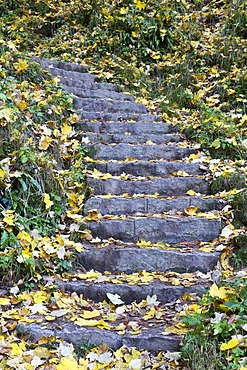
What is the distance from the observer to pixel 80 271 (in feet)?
10.4

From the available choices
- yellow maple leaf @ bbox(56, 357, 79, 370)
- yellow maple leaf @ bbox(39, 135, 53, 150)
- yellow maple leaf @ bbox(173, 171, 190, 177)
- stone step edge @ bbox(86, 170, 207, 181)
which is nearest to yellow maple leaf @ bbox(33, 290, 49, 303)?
yellow maple leaf @ bbox(56, 357, 79, 370)

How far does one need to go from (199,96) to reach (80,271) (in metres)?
3.72

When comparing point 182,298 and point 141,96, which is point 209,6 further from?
point 182,298

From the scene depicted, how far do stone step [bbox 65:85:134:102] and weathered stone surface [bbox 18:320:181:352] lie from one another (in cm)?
358

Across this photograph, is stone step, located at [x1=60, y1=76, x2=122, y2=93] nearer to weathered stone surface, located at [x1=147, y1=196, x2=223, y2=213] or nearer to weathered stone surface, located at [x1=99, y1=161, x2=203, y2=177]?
weathered stone surface, located at [x1=99, y1=161, x2=203, y2=177]

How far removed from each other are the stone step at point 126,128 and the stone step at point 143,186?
986 millimetres

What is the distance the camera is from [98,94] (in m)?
5.62

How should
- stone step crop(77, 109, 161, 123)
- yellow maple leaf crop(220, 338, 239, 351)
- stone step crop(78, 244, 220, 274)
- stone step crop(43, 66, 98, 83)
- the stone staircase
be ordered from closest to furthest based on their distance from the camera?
yellow maple leaf crop(220, 338, 239, 351) → the stone staircase → stone step crop(78, 244, 220, 274) → stone step crop(77, 109, 161, 123) → stone step crop(43, 66, 98, 83)

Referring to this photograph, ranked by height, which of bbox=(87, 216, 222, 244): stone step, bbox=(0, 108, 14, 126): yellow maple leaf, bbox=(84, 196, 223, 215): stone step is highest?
bbox=(0, 108, 14, 126): yellow maple leaf

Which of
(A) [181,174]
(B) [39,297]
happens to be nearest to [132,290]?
(B) [39,297]

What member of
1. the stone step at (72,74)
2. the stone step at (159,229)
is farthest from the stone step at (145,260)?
the stone step at (72,74)

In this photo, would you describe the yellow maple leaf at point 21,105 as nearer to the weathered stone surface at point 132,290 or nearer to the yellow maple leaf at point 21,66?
the yellow maple leaf at point 21,66

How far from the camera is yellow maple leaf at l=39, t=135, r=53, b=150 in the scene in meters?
3.97

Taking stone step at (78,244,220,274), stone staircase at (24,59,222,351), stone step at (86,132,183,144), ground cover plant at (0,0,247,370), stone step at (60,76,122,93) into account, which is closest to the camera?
ground cover plant at (0,0,247,370)
